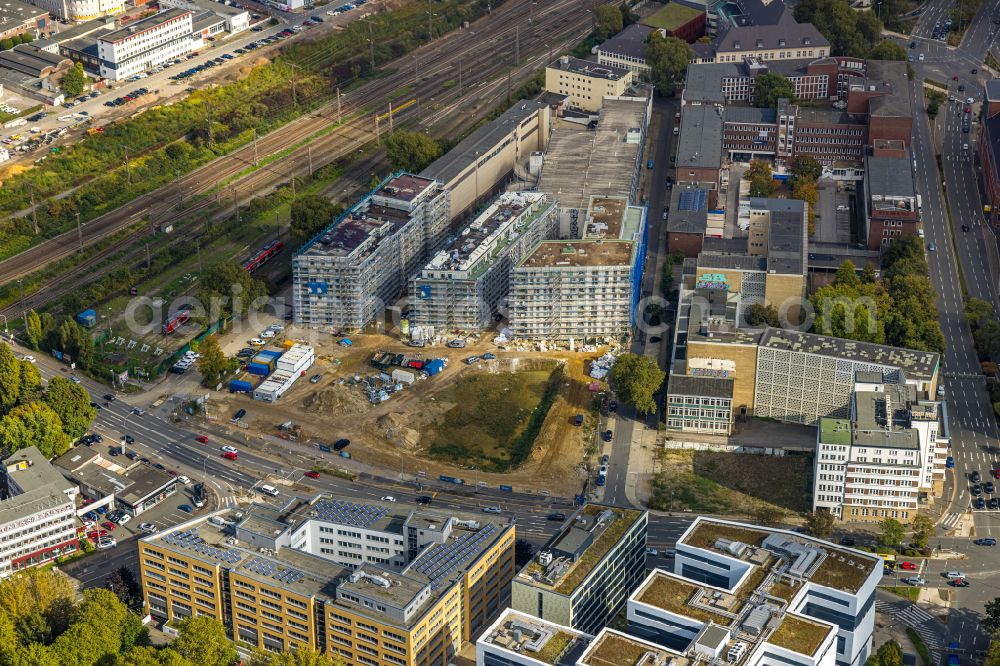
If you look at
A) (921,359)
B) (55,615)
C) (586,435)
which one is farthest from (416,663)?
(921,359)

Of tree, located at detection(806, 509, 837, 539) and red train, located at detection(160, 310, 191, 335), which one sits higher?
tree, located at detection(806, 509, 837, 539)

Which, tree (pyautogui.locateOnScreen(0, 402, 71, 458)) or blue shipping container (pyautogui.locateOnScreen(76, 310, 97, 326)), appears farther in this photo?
blue shipping container (pyautogui.locateOnScreen(76, 310, 97, 326))

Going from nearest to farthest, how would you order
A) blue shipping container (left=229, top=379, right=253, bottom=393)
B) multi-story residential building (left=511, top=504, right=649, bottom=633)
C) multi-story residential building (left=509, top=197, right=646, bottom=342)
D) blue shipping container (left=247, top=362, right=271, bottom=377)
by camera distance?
multi-story residential building (left=511, top=504, right=649, bottom=633) < blue shipping container (left=229, top=379, right=253, bottom=393) < blue shipping container (left=247, top=362, right=271, bottom=377) < multi-story residential building (left=509, top=197, right=646, bottom=342)

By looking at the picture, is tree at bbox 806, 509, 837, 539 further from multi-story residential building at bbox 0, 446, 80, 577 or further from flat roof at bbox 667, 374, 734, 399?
multi-story residential building at bbox 0, 446, 80, 577

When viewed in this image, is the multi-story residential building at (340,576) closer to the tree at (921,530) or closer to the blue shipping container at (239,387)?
the blue shipping container at (239,387)

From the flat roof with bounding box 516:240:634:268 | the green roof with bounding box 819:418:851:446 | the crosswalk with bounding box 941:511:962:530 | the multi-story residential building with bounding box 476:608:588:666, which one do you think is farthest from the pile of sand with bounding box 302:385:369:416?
the crosswalk with bounding box 941:511:962:530

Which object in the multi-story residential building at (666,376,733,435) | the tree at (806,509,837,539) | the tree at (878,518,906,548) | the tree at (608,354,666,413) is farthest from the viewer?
the tree at (608,354,666,413)

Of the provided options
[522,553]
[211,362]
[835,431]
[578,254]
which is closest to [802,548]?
[835,431]
